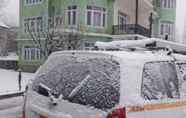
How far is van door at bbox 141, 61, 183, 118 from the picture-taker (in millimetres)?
3889

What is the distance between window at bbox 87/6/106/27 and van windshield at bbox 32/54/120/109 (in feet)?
76.3

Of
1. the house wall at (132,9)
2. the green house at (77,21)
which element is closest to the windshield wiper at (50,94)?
the green house at (77,21)

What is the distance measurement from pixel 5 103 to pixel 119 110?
998cm

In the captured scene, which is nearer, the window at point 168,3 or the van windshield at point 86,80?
the van windshield at point 86,80

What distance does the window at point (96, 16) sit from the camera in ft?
90.2

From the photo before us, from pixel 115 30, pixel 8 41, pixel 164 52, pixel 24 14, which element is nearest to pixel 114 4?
pixel 115 30

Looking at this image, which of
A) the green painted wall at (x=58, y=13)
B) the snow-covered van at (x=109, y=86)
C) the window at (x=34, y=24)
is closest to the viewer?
the snow-covered van at (x=109, y=86)

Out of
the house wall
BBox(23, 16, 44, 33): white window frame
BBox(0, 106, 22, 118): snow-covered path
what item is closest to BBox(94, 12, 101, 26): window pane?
the house wall

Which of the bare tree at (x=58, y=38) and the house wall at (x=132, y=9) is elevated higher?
the house wall at (x=132, y=9)

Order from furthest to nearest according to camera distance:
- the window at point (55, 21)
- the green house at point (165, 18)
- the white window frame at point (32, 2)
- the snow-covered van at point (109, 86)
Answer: the green house at point (165, 18)
the white window frame at point (32, 2)
the window at point (55, 21)
the snow-covered van at point (109, 86)

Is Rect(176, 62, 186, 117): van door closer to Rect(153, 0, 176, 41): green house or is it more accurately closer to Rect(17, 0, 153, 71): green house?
Rect(17, 0, 153, 71): green house

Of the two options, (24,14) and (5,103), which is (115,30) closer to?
(24,14)

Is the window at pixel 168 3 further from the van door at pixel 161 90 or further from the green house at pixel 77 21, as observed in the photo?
the van door at pixel 161 90

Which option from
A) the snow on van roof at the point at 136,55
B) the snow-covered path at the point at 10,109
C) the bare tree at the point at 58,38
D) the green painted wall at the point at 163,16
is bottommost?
the snow-covered path at the point at 10,109
